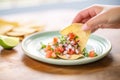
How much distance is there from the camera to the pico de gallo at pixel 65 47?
53.6 inches

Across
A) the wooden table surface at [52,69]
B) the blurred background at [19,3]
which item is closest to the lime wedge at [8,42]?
the wooden table surface at [52,69]

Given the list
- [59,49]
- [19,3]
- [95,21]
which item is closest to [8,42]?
[59,49]

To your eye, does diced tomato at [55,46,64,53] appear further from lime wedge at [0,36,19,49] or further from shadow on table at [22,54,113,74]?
lime wedge at [0,36,19,49]

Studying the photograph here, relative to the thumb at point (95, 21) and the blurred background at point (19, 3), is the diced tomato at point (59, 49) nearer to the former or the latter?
the thumb at point (95, 21)

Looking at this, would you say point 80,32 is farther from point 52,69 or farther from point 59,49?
point 52,69

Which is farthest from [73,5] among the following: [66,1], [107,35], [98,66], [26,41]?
[98,66]

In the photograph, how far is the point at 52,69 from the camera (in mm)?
1284

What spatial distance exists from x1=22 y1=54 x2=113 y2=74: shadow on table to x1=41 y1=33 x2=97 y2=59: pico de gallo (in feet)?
0.17

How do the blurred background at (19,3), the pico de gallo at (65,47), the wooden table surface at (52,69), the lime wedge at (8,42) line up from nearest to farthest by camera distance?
1. the wooden table surface at (52,69)
2. the pico de gallo at (65,47)
3. the lime wedge at (8,42)
4. the blurred background at (19,3)

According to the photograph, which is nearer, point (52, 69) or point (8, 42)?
point (52, 69)

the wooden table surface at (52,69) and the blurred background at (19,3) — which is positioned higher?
the blurred background at (19,3)

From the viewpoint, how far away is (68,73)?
49.0 inches

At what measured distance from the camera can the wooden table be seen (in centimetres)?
122

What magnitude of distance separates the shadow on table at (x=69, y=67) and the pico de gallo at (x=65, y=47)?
0.17ft
